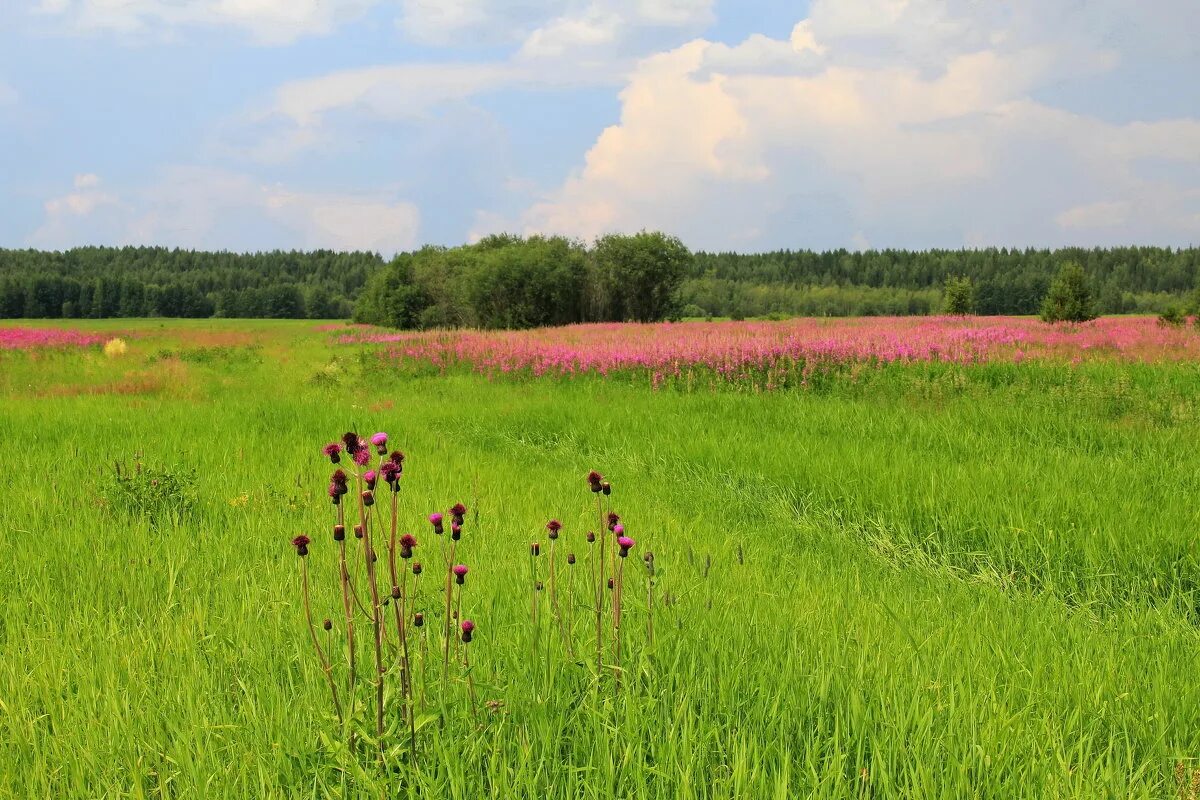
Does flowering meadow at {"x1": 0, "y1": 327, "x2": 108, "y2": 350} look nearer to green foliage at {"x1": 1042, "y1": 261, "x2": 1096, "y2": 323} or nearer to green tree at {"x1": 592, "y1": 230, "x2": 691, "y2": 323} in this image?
green tree at {"x1": 592, "y1": 230, "x2": 691, "y2": 323}

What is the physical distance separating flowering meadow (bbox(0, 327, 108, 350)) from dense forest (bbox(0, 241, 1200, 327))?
22713 millimetres

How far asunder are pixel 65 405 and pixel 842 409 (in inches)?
412

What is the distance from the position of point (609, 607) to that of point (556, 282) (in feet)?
138

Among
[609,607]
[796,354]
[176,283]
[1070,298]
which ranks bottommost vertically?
[609,607]

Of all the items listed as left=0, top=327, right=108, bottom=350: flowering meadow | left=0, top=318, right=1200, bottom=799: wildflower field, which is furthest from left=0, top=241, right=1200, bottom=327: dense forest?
left=0, top=318, right=1200, bottom=799: wildflower field

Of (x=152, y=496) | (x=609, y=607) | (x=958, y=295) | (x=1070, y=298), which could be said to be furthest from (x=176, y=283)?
(x=609, y=607)

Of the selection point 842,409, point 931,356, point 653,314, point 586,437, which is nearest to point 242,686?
point 586,437

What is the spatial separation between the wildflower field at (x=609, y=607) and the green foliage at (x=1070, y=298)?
30710mm

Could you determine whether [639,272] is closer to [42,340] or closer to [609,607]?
[42,340]

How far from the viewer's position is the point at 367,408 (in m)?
10.0

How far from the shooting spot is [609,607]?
284cm

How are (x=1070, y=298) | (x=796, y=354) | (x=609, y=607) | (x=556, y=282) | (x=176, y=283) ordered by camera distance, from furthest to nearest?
(x=176, y=283) → (x=556, y=282) → (x=1070, y=298) → (x=796, y=354) → (x=609, y=607)

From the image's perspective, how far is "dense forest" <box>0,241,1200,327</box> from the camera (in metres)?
45.5

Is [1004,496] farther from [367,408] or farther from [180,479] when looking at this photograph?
[367,408]
